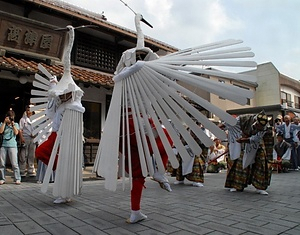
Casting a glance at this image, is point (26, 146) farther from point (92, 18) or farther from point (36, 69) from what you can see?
point (92, 18)

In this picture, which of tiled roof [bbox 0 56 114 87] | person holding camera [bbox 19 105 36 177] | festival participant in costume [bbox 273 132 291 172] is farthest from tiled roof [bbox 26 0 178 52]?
festival participant in costume [bbox 273 132 291 172]

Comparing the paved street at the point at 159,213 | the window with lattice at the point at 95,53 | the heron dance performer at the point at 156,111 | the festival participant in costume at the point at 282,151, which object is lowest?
the paved street at the point at 159,213

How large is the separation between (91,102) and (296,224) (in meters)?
6.80

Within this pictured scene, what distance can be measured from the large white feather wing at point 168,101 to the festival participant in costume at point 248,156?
7.86 feet

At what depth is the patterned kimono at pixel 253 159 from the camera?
4.52 meters

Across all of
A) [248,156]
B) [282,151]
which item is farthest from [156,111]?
[282,151]

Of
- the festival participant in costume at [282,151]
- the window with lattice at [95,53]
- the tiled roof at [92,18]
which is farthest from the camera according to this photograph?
the festival participant in costume at [282,151]

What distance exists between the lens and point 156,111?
223cm

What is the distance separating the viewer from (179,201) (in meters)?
3.86

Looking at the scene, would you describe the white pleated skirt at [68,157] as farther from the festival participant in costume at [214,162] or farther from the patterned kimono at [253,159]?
the festival participant in costume at [214,162]

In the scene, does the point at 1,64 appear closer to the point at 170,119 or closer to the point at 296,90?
the point at 170,119

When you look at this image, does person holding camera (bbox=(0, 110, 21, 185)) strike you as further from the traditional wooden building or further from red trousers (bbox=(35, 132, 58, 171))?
red trousers (bbox=(35, 132, 58, 171))

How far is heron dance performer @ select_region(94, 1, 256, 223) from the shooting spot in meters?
2.02

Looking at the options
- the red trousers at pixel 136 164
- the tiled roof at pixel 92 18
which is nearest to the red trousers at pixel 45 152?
the red trousers at pixel 136 164
